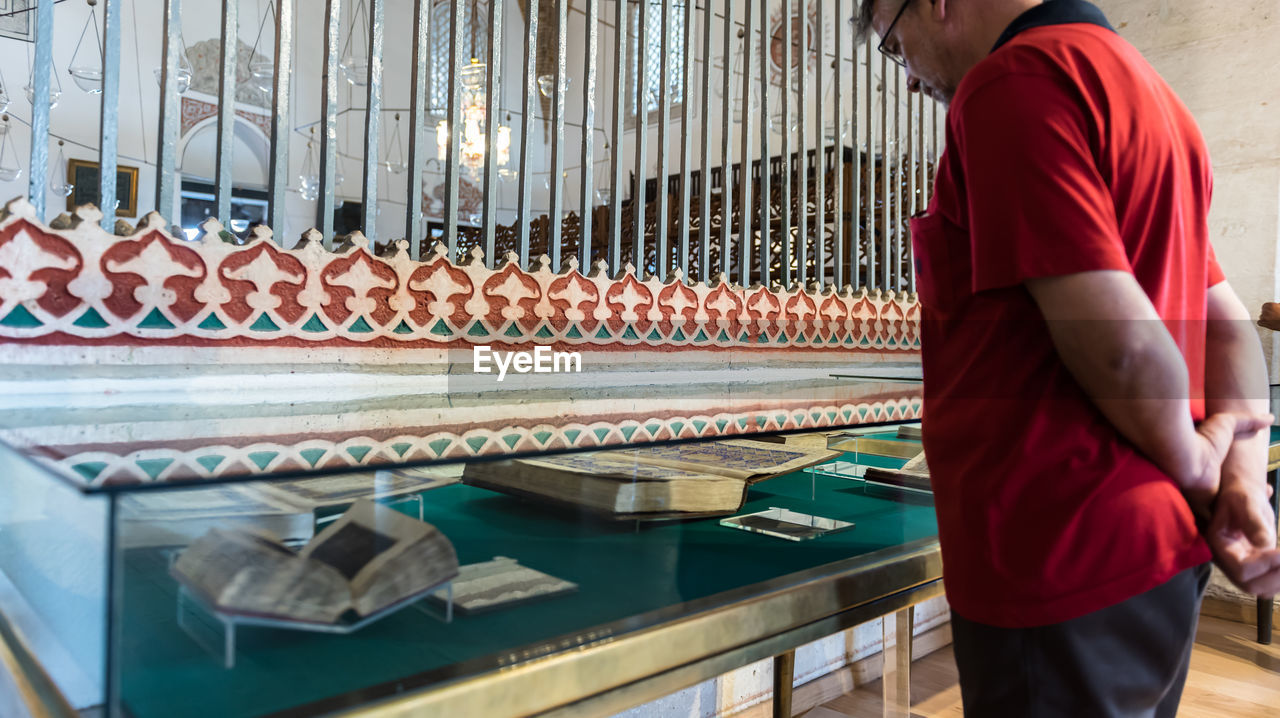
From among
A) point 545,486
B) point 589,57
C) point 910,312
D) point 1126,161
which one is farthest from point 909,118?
point 545,486

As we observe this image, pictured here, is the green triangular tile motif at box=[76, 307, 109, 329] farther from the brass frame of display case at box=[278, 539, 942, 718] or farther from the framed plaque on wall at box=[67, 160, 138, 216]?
the framed plaque on wall at box=[67, 160, 138, 216]

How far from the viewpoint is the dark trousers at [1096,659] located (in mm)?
708

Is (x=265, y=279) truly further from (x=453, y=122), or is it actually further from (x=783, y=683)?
(x=783, y=683)

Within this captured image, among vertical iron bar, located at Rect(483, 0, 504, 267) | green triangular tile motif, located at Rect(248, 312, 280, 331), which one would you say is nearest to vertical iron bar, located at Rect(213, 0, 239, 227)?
green triangular tile motif, located at Rect(248, 312, 280, 331)

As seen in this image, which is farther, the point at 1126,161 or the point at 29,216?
the point at 29,216

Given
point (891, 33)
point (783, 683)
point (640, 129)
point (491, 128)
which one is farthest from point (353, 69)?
point (891, 33)

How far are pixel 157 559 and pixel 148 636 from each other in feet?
0.16

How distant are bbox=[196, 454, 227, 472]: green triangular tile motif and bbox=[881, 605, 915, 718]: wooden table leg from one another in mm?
1033

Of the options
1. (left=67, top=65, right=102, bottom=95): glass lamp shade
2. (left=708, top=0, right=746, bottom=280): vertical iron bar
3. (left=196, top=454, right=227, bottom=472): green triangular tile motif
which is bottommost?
(left=196, top=454, right=227, bottom=472): green triangular tile motif

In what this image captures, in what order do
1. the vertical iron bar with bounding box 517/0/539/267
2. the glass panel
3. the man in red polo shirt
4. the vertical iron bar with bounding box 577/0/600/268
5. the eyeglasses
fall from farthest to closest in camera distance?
1. the vertical iron bar with bounding box 577/0/600/268
2. the vertical iron bar with bounding box 517/0/539/267
3. the eyeglasses
4. the man in red polo shirt
5. the glass panel

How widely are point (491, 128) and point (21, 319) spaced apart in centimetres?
97

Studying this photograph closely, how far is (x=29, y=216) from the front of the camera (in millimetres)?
1211

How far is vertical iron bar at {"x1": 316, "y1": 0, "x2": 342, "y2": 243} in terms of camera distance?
1.58m

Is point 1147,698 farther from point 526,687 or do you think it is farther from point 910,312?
point 910,312
